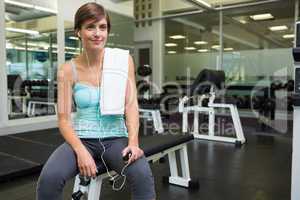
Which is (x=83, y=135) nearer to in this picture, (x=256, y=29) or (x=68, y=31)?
(x=68, y=31)

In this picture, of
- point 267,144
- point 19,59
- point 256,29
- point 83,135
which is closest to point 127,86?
point 83,135

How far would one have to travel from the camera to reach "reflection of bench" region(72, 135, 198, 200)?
4.76 feet

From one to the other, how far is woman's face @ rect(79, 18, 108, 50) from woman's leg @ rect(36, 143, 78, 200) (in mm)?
487

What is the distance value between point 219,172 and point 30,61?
3.42m

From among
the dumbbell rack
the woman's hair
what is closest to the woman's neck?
the woman's hair

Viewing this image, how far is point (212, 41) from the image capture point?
6871 millimetres

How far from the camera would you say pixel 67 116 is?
132cm

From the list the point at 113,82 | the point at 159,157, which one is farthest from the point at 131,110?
the point at 159,157

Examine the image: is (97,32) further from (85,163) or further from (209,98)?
(209,98)

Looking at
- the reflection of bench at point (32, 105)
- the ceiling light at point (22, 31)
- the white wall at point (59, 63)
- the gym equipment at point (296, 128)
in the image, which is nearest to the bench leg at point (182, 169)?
the gym equipment at point (296, 128)

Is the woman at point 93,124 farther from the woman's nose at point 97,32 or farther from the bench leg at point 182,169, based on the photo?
the bench leg at point 182,169

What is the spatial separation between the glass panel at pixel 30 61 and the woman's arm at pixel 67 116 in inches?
131

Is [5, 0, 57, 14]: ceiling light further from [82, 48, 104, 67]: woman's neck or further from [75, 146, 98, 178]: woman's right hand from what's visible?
[75, 146, 98, 178]: woman's right hand

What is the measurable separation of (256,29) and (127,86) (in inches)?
223
